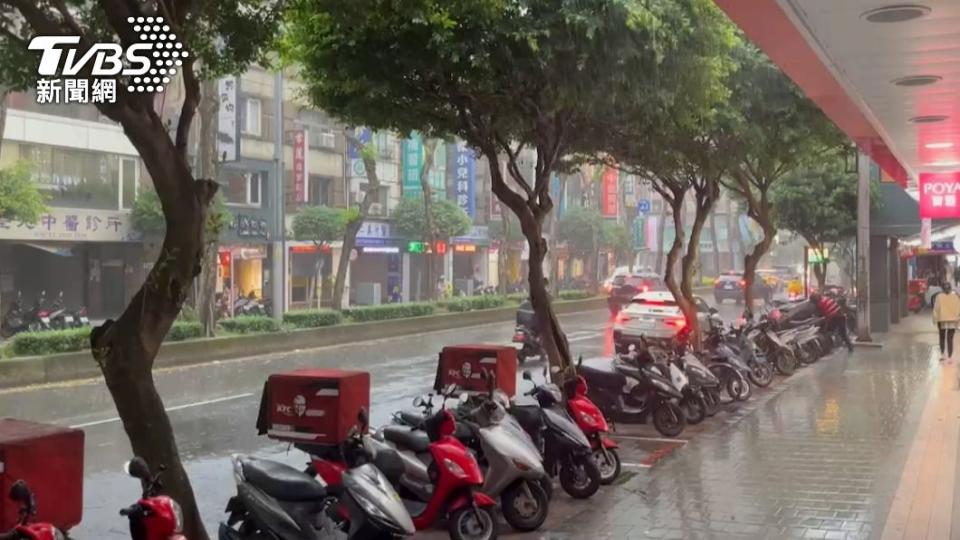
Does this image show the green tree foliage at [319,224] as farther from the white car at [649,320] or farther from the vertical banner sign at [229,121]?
the white car at [649,320]

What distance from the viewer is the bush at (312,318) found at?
889 inches

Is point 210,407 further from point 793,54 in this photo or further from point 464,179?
point 464,179

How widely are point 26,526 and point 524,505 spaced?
350 cm

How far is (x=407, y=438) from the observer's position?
6.76m

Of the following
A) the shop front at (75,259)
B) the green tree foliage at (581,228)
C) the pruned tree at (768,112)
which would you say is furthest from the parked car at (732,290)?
the pruned tree at (768,112)

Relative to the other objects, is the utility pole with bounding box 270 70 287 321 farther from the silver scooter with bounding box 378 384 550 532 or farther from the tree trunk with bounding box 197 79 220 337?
the silver scooter with bounding box 378 384 550 532

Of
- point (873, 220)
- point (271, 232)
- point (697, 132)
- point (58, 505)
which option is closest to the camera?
point (58, 505)

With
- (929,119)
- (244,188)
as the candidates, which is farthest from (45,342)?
(244,188)

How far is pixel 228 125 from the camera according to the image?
24.1 metres

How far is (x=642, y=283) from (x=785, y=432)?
24200 millimetres

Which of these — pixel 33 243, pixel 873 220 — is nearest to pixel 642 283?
pixel 873 220

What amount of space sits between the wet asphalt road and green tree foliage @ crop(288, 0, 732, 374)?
11.6 feet

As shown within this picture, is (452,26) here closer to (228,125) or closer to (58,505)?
(58,505)

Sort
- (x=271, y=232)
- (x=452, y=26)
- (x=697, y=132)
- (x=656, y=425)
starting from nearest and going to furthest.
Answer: (x=452, y=26), (x=656, y=425), (x=697, y=132), (x=271, y=232)
